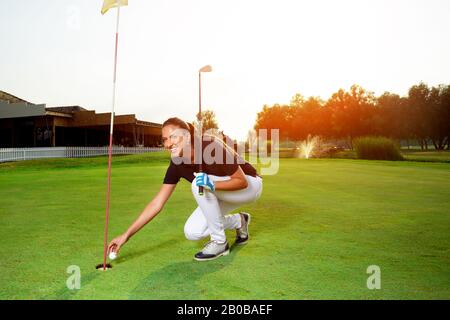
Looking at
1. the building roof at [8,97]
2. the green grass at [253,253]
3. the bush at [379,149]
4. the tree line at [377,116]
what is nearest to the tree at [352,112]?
the tree line at [377,116]

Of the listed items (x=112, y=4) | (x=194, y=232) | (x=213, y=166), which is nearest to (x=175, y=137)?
(x=213, y=166)

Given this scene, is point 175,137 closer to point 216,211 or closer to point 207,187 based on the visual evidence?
point 207,187

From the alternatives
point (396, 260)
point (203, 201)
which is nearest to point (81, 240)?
point (203, 201)

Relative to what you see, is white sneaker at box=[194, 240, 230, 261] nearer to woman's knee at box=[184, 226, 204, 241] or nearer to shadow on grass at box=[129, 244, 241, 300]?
shadow on grass at box=[129, 244, 241, 300]

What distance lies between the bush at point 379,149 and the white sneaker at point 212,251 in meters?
30.3

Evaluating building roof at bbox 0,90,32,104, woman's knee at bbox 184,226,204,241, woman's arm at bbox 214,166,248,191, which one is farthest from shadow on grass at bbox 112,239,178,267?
building roof at bbox 0,90,32,104

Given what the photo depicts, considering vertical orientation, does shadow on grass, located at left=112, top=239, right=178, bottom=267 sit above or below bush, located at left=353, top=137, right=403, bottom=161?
below

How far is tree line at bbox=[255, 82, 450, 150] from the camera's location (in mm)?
56281

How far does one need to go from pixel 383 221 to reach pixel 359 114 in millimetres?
63859

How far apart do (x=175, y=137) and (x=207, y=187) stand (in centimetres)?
70

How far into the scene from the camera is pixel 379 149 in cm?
3183

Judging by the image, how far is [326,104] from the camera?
71375 mm

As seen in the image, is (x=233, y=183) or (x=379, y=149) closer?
(x=233, y=183)
